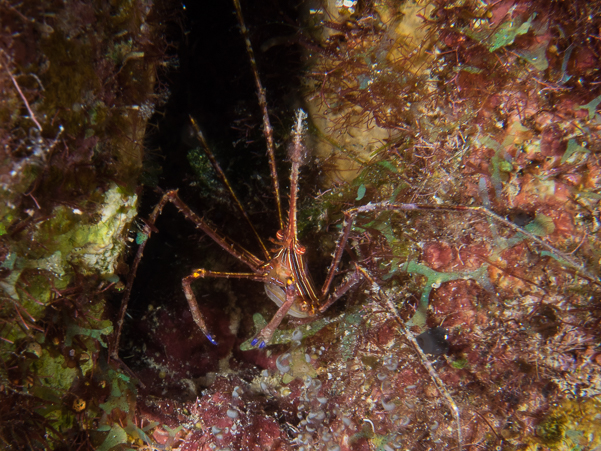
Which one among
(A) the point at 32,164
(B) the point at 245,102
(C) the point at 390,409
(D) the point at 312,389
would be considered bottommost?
(D) the point at 312,389

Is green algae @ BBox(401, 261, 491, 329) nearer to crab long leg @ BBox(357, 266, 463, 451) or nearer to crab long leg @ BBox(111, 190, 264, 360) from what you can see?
crab long leg @ BBox(357, 266, 463, 451)

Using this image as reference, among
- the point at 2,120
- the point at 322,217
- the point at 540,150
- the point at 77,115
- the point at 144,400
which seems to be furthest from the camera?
the point at 322,217

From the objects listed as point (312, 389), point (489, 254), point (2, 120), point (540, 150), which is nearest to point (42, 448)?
point (312, 389)

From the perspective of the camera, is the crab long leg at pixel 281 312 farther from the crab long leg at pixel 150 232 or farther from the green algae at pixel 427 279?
the green algae at pixel 427 279

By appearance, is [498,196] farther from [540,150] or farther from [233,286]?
[233,286]

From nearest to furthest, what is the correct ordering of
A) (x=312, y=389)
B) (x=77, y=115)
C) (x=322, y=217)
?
(x=77, y=115) → (x=312, y=389) → (x=322, y=217)

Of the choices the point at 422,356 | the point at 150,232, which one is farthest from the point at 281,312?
the point at 150,232

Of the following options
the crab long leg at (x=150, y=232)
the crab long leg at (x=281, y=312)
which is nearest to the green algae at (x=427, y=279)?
the crab long leg at (x=281, y=312)

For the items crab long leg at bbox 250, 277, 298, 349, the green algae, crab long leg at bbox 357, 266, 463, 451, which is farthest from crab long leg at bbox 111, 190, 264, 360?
the green algae

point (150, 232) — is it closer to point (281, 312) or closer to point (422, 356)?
point (281, 312)

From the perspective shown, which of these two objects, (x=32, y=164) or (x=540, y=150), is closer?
(x=32, y=164)

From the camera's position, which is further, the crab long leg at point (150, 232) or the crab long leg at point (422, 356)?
the crab long leg at point (150, 232)
